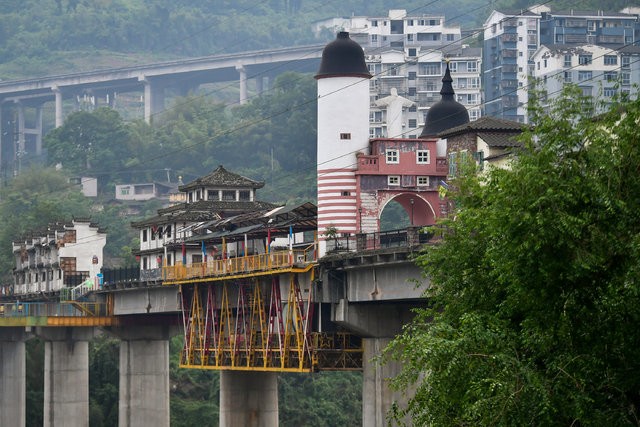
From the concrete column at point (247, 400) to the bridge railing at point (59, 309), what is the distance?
25.6 meters

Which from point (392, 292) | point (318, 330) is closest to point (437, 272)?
point (392, 292)

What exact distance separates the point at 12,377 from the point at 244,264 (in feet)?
192

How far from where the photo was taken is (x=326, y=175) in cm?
8494

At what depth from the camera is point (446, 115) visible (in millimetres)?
98625

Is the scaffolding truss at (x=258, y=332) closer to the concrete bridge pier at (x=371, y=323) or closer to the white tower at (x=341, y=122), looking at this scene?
the concrete bridge pier at (x=371, y=323)

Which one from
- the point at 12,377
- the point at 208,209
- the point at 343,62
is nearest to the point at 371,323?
the point at 343,62

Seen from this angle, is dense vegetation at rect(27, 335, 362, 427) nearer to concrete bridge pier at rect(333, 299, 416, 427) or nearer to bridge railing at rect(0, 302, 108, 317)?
bridge railing at rect(0, 302, 108, 317)

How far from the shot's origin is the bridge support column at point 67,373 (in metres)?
129

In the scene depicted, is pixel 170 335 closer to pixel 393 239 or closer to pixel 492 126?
pixel 393 239

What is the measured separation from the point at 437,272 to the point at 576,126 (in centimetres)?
729

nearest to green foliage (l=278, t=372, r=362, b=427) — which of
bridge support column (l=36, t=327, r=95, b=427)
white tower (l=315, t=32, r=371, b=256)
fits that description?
bridge support column (l=36, t=327, r=95, b=427)

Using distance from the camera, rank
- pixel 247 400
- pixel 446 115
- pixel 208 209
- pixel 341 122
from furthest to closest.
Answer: pixel 208 209, pixel 247 400, pixel 446 115, pixel 341 122

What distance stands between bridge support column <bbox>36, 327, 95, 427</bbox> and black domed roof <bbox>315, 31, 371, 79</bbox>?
5162 centimetres

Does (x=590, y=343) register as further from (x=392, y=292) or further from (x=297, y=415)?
(x=297, y=415)
